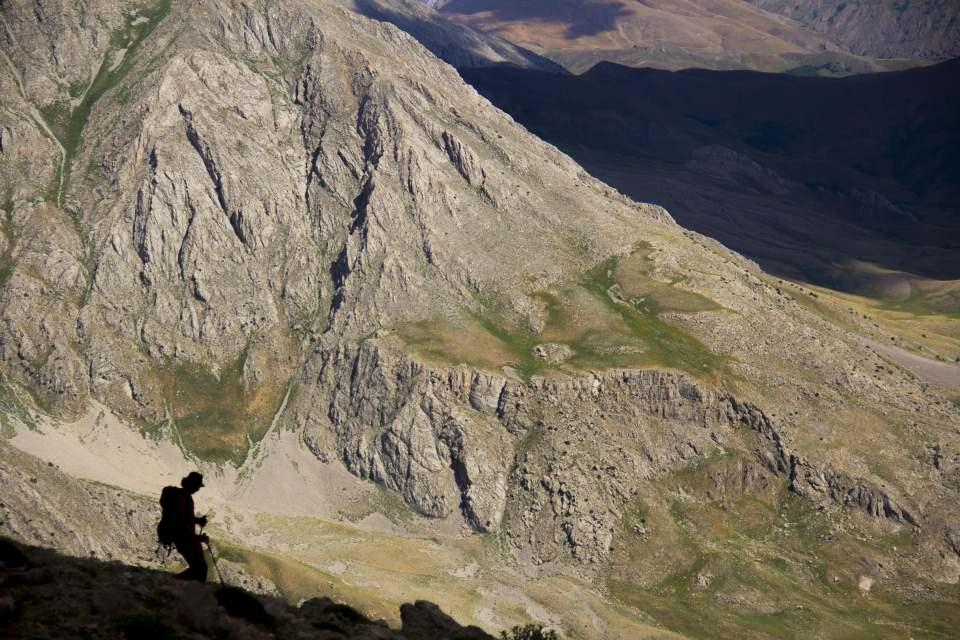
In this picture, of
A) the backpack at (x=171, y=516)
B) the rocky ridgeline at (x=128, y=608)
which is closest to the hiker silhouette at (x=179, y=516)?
the backpack at (x=171, y=516)

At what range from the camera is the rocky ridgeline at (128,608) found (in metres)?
34.7

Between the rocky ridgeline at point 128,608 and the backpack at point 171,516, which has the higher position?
the backpack at point 171,516

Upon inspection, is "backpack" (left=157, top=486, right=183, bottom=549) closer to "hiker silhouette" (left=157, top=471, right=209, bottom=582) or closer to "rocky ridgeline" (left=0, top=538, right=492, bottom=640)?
"hiker silhouette" (left=157, top=471, right=209, bottom=582)

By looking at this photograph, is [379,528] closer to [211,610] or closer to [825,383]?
[825,383]

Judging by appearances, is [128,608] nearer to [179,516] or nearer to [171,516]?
[171,516]

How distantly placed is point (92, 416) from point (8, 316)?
105 ft

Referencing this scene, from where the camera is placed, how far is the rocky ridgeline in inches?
1366

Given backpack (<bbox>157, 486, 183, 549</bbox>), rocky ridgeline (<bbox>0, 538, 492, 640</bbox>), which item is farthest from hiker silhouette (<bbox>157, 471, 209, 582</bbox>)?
rocky ridgeline (<bbox>0, 538, 492, 640</bbox>)

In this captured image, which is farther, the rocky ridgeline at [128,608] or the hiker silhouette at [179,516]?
the hiker silhouette at [179,516]

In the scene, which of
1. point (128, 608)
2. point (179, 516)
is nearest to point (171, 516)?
point (179, 516)

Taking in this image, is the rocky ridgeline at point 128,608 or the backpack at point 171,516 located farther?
the backpack at point 171,516

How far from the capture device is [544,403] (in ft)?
612

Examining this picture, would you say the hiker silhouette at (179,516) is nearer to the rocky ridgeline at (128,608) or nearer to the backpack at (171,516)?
the backpack at (171,516)

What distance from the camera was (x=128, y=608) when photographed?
37.0 meters
